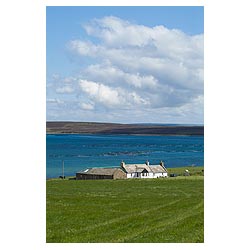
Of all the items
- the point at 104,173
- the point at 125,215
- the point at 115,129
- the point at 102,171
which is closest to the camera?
the point at 125,215

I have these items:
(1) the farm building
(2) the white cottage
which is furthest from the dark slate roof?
(2) the white cottage

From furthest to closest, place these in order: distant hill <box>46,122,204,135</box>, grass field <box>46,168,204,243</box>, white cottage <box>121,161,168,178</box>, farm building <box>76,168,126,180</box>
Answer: farm building <box>76,168,126,180</box> → white cottage <box>121,161,168,178</box> → distant hill <box>46,122,204,135</box> → grass field <box>46,168,204,243</box>

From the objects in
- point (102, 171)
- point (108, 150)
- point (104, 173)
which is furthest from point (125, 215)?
point (104, 173)

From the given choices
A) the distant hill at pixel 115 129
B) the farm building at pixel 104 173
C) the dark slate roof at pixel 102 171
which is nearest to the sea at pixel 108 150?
the distant hill at pixel 115 129

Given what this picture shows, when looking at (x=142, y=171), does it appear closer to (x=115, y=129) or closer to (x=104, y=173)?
(x=104, y=173)

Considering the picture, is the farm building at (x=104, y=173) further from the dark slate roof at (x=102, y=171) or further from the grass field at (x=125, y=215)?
the grass field at (x=125, y=215)

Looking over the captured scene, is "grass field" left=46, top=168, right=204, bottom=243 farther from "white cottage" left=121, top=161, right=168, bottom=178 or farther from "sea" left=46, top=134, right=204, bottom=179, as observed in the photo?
"white cottage" left=121, top=161, right=168, bottom=178
